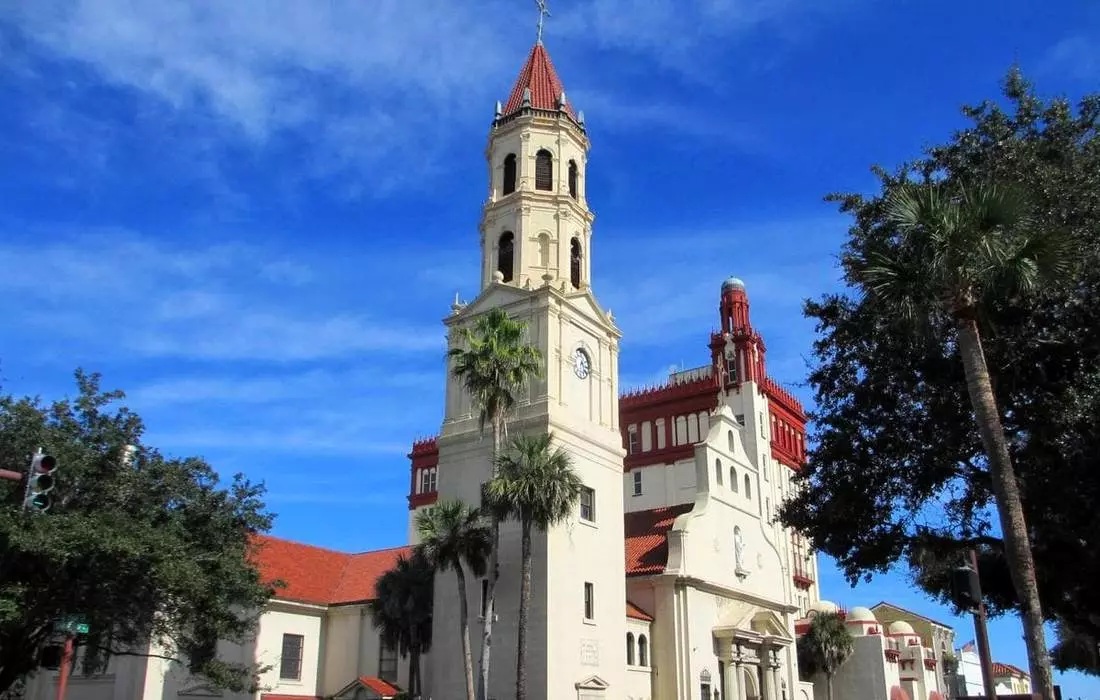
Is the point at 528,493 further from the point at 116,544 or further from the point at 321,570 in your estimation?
the point at 321,570

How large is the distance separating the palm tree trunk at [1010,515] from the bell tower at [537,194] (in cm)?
2078

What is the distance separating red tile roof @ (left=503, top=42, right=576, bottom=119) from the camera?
41625mm

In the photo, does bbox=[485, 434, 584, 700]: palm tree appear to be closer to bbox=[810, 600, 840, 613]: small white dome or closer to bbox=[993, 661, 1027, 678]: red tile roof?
bbox=[810, 600, 840, 613]: small white dome

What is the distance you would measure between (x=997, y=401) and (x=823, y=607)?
4333 centimetres

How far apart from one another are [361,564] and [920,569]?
29189 mm

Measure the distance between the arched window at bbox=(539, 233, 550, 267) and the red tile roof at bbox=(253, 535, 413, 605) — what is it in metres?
15.4

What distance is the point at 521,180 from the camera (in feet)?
131

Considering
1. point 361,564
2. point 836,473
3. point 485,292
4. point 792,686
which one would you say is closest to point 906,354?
point 836,473

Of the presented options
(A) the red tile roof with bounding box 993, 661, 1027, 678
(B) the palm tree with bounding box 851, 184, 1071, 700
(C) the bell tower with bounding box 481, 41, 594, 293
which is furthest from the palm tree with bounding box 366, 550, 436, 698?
(A) the red tile roof with bounding box 993, 661, 1027, 678

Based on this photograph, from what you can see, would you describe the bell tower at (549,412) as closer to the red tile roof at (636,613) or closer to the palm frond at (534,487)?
the red tile roof at (636,613)

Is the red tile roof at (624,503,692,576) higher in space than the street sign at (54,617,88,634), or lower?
higher

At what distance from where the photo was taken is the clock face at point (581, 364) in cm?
3722

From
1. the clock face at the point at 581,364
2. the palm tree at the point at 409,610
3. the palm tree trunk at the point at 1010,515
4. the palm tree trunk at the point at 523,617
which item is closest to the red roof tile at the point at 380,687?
the palm tree at the point at 409,610

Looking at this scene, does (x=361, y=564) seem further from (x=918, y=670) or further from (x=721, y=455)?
(x=918, y=670)
